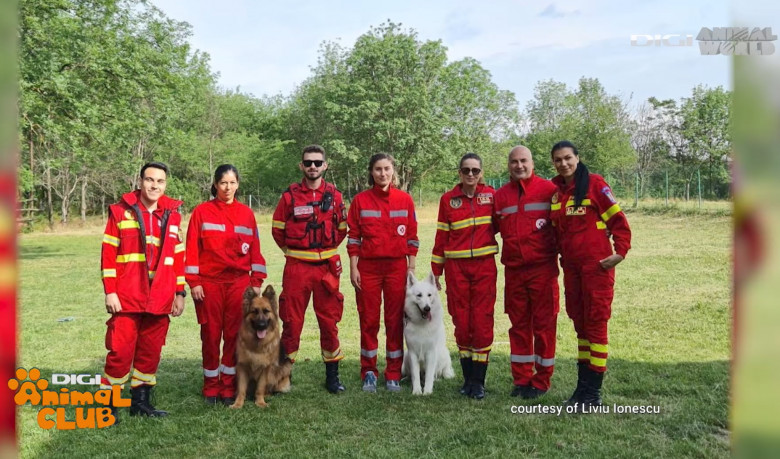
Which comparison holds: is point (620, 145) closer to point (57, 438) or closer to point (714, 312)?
point (714, 312)

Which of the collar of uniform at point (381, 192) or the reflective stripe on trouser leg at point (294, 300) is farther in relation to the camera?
the collar of uniform at point (381, 192)

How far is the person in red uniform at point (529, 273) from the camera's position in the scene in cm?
501

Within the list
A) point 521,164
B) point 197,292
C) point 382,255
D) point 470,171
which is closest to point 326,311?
point 382,255

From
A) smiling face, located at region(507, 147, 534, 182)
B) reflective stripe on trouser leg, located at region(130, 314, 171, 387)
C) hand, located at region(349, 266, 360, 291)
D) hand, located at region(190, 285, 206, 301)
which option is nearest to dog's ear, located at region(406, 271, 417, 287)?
hand, located at region(349, 266, 360, 291)

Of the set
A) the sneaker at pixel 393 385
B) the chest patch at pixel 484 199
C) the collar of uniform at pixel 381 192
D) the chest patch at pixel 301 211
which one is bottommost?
the sneaker at pixel 393 385

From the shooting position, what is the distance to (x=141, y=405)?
4766 millimetres

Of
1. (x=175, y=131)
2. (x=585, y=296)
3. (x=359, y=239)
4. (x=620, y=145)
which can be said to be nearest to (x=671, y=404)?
(x=585, y=296)

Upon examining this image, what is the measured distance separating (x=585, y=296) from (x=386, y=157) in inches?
93.5

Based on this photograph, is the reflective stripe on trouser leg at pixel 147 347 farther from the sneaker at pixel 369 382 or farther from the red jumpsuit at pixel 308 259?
the sneaker at pixel 369 382

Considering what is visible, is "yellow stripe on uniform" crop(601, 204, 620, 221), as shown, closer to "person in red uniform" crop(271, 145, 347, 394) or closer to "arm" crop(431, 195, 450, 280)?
"arm" crop(431, 195, 450, 280)

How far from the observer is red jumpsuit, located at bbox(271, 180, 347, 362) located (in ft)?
17.7

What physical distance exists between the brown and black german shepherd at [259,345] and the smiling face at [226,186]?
36.5 inches

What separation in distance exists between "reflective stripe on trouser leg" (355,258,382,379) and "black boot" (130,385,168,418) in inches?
78.8

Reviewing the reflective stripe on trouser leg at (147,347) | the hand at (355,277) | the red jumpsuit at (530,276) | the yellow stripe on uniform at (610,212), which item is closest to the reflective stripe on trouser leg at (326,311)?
the hand at (355,277)
